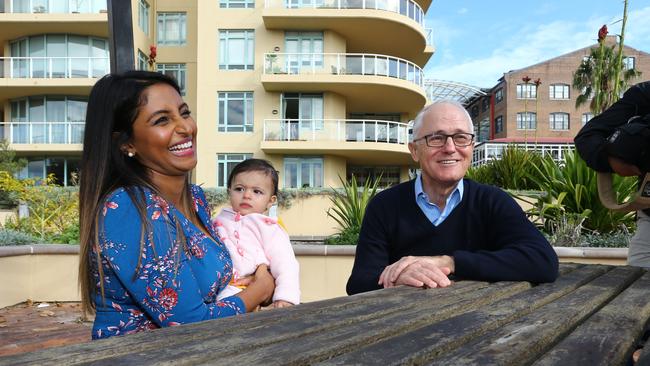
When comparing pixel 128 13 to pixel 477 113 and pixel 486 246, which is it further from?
pixel 477 113

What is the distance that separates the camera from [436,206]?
8.88 feet

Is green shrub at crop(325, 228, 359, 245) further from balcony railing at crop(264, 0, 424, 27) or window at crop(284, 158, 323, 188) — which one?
balcony railing at crop(264, 0, 424, 27)

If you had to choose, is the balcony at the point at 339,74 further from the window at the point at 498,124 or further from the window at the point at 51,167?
the window at the point at 498,124

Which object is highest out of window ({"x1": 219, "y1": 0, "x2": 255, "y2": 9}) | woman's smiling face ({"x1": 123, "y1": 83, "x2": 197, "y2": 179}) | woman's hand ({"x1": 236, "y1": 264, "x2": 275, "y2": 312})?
window ({"x1": 219, "y1": 0, "x2": 255, "y2": 9})

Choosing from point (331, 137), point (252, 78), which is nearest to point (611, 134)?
point (331, 137)

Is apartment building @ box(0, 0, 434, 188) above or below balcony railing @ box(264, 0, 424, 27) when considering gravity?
below

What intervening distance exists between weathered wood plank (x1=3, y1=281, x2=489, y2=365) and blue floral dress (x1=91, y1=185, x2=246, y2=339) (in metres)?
0.35

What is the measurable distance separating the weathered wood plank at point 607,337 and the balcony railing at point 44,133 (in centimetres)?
2706

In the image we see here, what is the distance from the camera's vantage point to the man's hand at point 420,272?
2.19 m

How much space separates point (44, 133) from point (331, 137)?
1381cm

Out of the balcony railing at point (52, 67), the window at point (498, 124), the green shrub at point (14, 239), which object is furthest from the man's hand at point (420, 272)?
the window at point (498, 124)

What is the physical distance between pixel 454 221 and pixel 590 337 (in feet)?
4.11

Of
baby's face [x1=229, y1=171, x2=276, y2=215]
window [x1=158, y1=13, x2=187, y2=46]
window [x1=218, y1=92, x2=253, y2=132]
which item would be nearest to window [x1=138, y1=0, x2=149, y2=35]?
window [x1=158, y1=13, x2=187, y2=46]

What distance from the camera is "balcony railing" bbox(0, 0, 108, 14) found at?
25.3 m
